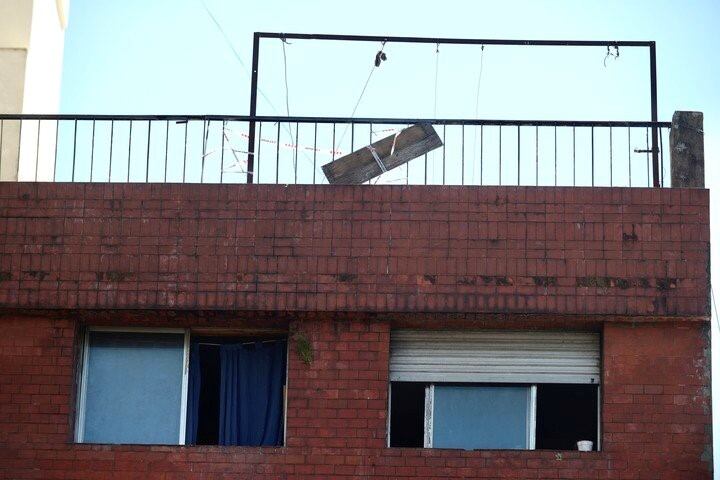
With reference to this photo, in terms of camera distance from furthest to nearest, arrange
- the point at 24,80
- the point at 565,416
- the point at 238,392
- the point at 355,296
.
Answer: the point at 24,80 → the point at 238,392 → the point at 565,416 → the point at 355,296

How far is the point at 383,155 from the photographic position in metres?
12.8

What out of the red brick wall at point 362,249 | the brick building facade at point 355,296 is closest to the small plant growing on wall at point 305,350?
the brick building facade at point 355,296

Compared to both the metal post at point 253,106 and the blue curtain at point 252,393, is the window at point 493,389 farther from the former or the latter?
the metal post at point 253,106

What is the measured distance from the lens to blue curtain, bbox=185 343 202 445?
12453mm

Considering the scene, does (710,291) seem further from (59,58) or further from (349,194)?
(59,58)

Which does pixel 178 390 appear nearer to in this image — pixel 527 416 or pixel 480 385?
pixel 480 385

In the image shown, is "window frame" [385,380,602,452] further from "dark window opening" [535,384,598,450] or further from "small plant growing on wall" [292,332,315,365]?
"small plant growing on wall" [292,332,315,365]

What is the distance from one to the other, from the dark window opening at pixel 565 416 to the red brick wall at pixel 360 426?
32 cm

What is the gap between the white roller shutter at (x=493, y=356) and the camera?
12391 millimetres

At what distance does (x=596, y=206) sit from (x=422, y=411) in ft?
7.48

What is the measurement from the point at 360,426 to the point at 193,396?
1.53 m

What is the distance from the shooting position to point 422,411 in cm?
1242

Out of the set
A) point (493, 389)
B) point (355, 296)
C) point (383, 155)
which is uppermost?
point (383, 155)

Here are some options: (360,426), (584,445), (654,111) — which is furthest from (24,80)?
(584,445)
